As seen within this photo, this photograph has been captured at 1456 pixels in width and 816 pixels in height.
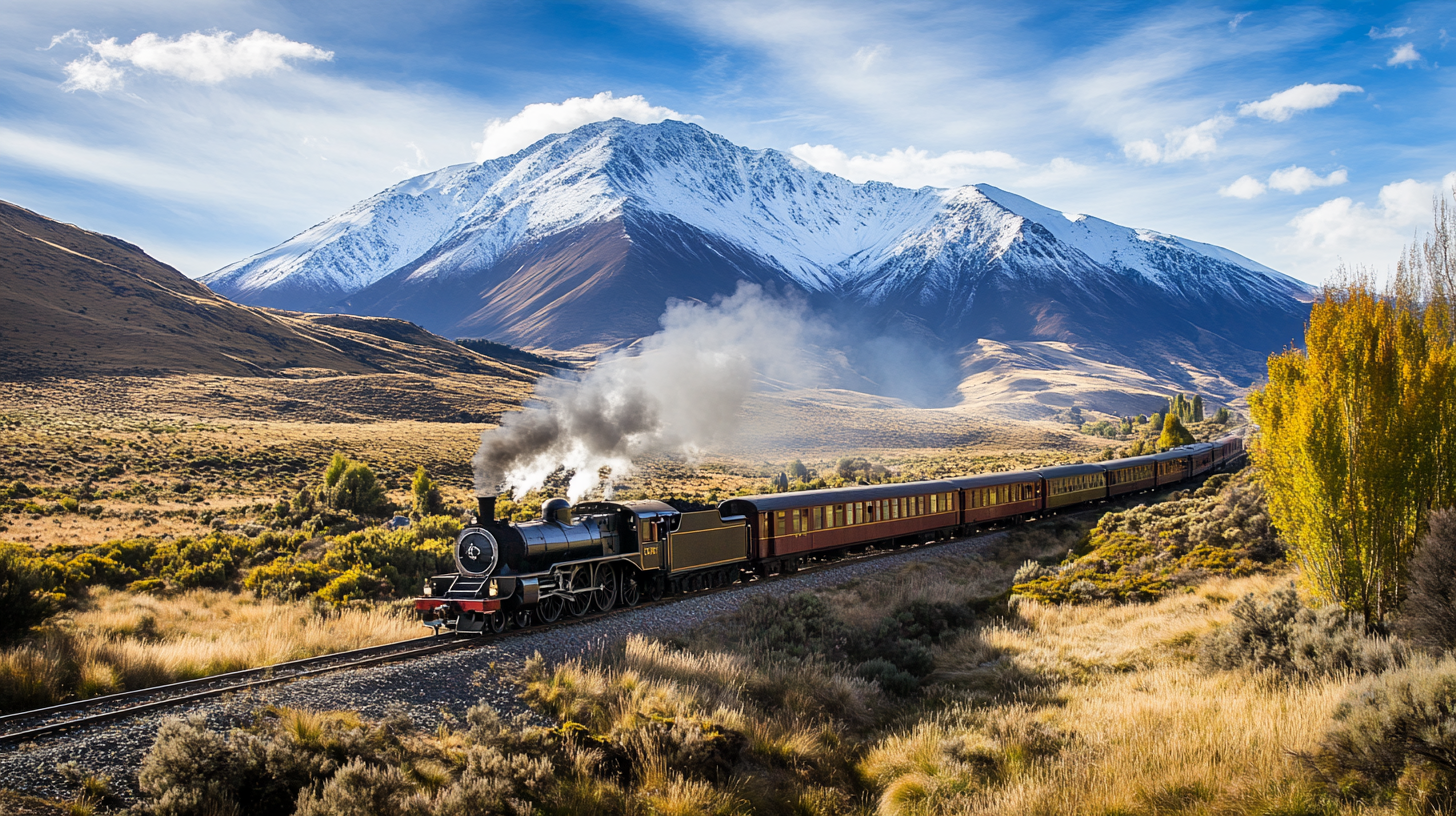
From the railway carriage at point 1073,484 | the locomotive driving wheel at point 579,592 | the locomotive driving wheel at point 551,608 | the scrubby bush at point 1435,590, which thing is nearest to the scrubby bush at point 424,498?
the locomotive driving wheel at point 579,592

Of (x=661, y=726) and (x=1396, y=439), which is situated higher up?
(x=1396, y=439)

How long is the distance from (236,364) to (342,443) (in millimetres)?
59042

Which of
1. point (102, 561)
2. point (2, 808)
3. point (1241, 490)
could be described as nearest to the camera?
point (2, 808)

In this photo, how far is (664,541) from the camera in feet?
64.3

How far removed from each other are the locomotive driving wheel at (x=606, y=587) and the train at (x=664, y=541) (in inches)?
1.0

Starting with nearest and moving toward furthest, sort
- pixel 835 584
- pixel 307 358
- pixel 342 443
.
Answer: pixel 835 584, pixel 342 443, pixel 307 358

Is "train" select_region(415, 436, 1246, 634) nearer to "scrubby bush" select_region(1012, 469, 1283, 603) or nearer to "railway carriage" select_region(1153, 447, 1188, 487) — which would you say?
"scrubby bush" select_region(1012, 469, 1283, 603)

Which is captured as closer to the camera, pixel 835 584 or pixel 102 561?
pixel 102 561

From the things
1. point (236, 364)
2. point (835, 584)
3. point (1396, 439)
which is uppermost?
point (236, 364)

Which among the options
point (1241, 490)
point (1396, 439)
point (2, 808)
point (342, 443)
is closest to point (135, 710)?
point (2, 808)

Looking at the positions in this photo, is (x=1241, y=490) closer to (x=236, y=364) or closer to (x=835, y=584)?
(x=835, y=584)

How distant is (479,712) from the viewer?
9.83 metres

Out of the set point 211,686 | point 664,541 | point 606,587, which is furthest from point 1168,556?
point 211,686

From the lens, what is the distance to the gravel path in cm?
792
